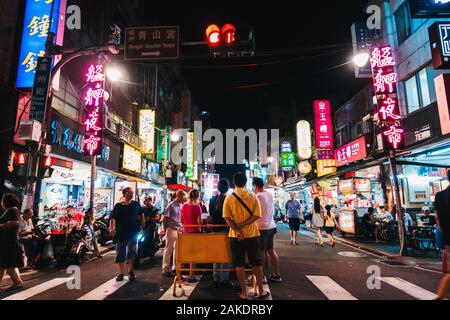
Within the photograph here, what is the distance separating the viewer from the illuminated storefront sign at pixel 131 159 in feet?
61.2

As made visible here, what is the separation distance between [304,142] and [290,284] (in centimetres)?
2129

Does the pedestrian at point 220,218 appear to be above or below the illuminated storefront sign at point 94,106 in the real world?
below

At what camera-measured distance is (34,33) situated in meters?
10.6

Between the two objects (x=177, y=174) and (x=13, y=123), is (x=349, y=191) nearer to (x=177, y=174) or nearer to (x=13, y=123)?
(x=13, y=123)

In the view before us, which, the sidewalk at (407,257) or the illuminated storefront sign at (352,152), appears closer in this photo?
the sidewalk at (407,257)

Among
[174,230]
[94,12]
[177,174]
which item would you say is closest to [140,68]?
[94,12]

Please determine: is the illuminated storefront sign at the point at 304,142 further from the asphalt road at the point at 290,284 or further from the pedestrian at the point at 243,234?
the pedestrian at the point at 243,234

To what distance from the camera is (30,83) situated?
10.2 meters

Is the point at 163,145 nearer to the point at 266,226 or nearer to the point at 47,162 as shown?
the point at 47,162

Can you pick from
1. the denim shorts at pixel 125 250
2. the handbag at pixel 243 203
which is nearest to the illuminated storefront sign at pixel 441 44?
the handbag at pixel 243 203

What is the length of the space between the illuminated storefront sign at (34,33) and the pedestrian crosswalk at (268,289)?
772 centimetres

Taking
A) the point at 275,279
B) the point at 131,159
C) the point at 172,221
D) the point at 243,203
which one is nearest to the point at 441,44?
the point at 243,203

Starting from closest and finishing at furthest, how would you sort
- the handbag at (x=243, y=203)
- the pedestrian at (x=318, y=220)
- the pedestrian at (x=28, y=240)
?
1. the handbag at (x=243, y=203)
2. the pedestrian at (x=28, y=240)
3. the pedestrian at (x=318, y=220)

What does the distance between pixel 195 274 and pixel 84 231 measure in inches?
176
